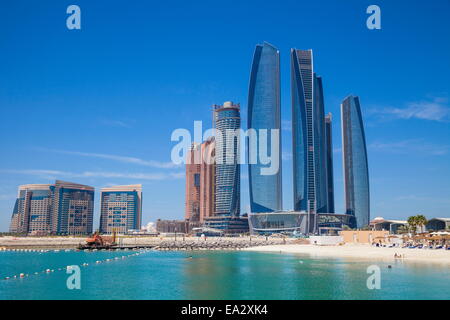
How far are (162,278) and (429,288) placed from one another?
1269 inches

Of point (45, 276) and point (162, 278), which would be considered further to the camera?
point (45, 276)

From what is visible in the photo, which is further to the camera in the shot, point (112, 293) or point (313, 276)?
point (313, 276)

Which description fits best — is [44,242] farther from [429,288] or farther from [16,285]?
[429,288]

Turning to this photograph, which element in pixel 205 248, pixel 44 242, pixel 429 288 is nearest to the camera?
pixel 429 288

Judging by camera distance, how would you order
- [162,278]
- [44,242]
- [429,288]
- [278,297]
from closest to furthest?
[278,297], [429,288], [162,278], [44,242]
